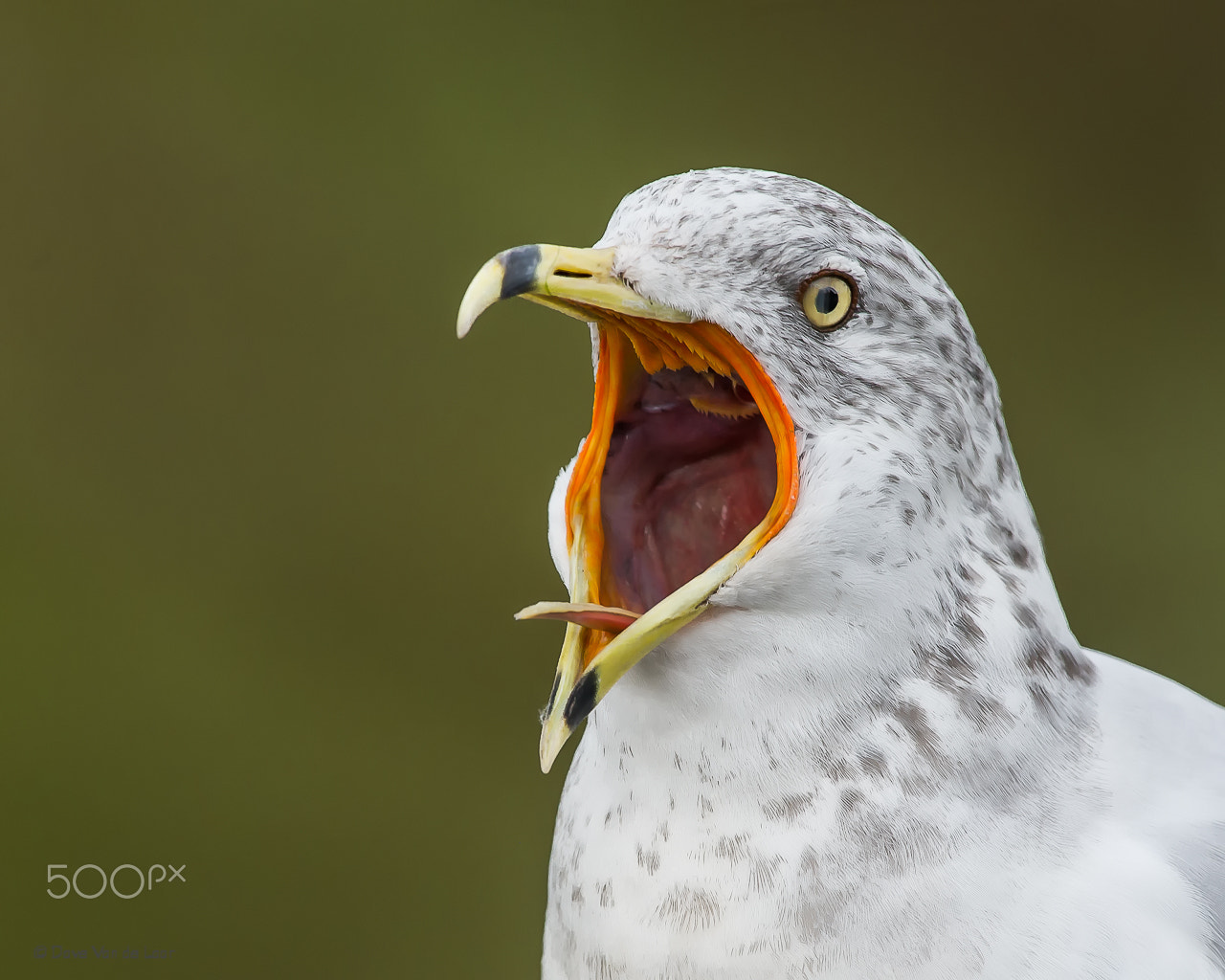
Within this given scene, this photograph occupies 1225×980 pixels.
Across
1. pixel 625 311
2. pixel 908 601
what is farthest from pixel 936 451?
pixel 625 311

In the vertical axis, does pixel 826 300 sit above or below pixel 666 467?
above

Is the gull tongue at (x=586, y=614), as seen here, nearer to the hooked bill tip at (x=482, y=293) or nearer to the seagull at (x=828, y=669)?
the seagull at (x=828, y=669)

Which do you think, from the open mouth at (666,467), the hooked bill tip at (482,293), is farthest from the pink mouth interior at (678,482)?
the hooked bill tip at (482,293)

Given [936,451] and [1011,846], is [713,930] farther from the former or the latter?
[936,451]

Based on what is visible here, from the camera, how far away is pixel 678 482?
999 mm

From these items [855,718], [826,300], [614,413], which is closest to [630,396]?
[614,413]

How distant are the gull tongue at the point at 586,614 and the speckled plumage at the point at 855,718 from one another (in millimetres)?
51

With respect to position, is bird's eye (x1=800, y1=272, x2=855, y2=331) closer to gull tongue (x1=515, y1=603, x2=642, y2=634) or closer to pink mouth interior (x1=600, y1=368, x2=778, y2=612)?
pink mouth interior (x1=600, y1=368, x2=778, y2=612)

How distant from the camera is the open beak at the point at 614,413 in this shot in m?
0.83

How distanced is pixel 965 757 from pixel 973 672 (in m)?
0.05

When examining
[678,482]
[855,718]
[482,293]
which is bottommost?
[855,718]

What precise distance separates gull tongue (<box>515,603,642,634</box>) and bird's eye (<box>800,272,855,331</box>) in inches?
8.6

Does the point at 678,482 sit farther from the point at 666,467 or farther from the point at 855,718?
the point at 855,718

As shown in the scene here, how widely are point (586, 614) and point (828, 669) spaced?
16 centimetres
